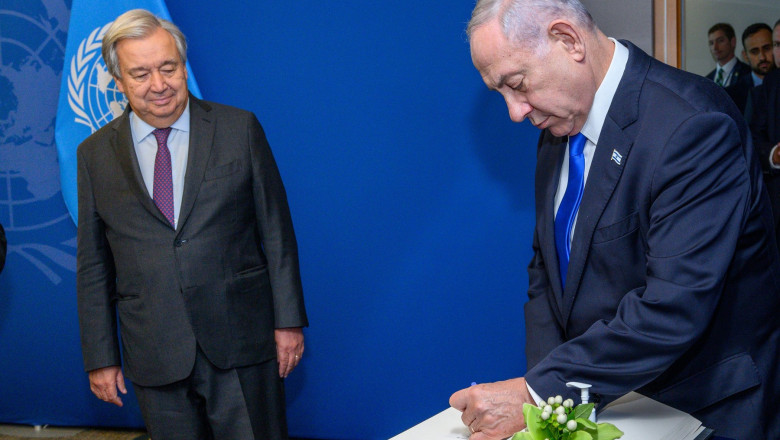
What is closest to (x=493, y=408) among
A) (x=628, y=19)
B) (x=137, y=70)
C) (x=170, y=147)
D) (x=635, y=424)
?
(x=635, y=424)

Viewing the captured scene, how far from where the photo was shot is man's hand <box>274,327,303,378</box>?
277 centimetres

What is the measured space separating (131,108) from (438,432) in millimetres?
1895

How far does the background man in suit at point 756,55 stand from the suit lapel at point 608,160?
1821mm

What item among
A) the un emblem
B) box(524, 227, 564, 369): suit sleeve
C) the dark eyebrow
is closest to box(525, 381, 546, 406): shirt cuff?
box(524, 227, 564, 369): suit sleeve

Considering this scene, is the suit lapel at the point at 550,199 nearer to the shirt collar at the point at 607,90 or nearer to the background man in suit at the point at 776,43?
the shirt collar at the point at 607,90

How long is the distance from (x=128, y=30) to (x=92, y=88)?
1005 millimetres

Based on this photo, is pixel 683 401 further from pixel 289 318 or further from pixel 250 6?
pixel 250 6

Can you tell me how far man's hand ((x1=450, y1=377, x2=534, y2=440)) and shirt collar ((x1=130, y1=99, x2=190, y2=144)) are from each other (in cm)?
168

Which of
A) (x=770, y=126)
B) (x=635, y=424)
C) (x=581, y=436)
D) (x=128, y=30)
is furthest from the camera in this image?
(x=770, y=126)

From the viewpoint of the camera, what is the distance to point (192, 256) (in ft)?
8.48

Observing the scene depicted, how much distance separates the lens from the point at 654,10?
10.3 feet

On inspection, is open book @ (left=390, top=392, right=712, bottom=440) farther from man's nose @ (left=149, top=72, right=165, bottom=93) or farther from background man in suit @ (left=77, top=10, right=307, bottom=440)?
man's nose @ (left=149, top=72, right=165, bottom=93)

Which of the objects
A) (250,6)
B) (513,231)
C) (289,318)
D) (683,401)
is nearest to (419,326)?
(513,231)

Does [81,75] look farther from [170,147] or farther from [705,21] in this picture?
[705,21]
